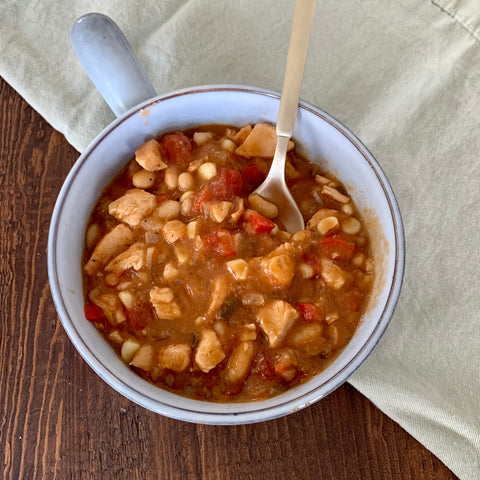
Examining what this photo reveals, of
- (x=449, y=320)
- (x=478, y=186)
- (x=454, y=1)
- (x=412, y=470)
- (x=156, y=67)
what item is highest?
(x=156, y=67)

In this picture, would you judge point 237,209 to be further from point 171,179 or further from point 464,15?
point 464,15

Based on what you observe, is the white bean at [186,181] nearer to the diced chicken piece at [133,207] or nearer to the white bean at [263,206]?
the diced chicken piece at [133,207]

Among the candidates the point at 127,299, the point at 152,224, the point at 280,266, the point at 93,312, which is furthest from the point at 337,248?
the point at 93,312

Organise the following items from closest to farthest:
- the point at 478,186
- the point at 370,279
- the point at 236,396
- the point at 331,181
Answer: the point at 236,396 → the point at 370,279 → the point at 331,181 → the point at 478,186

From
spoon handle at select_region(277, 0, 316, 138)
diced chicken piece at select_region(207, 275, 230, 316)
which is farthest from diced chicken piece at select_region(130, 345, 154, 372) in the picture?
spoon handle at select_region(277, 0, 316, 138)

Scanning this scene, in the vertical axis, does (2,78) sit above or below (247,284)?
above

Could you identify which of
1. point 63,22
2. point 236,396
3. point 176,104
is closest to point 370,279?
point 236,396

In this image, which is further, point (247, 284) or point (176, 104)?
point (176, 104)

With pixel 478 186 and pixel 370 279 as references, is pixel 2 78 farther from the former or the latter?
pixel 478 186
